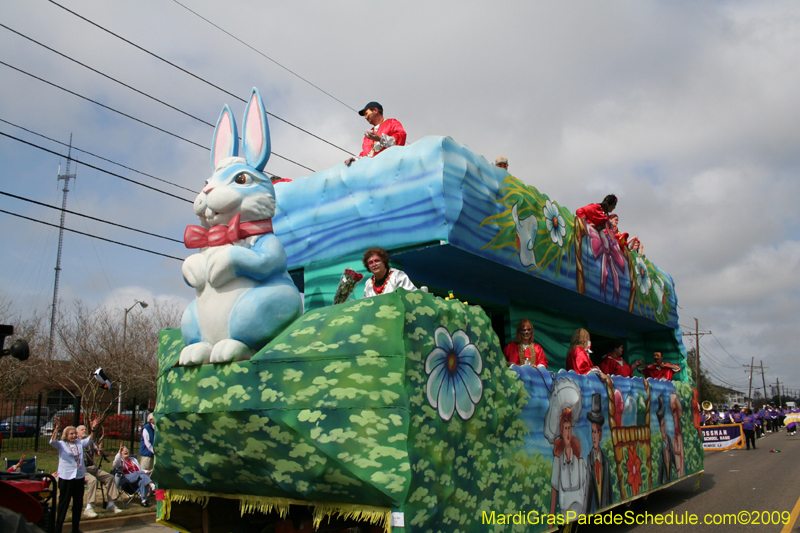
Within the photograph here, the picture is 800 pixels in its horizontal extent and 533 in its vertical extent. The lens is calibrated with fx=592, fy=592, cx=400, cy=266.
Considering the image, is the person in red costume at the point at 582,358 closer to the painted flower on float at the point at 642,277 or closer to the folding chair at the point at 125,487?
the painted flower on float at the point at 642,277

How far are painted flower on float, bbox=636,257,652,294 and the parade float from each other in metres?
3.11

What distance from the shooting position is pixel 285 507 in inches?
180

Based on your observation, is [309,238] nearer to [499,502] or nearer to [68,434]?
[499,502]

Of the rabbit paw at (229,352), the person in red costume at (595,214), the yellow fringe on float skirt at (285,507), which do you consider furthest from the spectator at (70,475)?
the person in red costume at (595,214)

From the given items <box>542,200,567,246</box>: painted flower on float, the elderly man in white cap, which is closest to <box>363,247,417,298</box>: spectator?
the elderly man in white cap

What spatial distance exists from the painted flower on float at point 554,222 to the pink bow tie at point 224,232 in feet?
11.8

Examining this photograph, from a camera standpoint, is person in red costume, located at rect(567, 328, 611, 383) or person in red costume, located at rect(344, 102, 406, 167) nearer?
person in red costume, located at rect(344, 102, 406, 167)

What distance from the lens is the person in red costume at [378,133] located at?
638 centimetres

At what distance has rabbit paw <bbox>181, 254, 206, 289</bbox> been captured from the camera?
495 cm

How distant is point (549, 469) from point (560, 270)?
263cm

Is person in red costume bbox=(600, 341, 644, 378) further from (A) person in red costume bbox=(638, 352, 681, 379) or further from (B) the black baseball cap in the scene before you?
(B) the black baseball cap

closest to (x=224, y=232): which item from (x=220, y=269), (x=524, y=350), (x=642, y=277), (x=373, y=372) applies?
(x=220, y=269)

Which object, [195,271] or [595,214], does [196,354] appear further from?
[595,214]

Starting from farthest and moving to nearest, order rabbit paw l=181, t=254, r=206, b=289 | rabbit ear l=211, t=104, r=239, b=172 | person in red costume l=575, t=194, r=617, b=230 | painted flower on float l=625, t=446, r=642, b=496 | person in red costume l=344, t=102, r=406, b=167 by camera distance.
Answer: person in red costume l=575, t=194, r=617, b=230
painted flower on float l=625, t=446, r=642, b=496
person in red costume l=344, t=102, r=406, b=167
rabbit ear l=211, t=104, r=239, b=172
rabbit paw l=181, t=254, r=206, b=289
